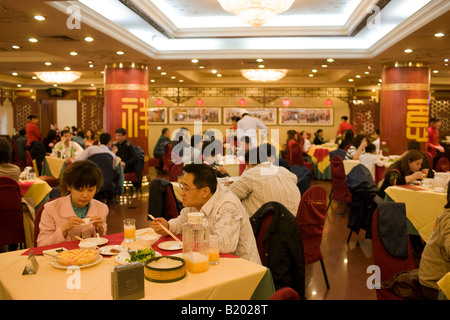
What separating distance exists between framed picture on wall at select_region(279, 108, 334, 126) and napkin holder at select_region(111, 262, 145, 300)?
1349 cm

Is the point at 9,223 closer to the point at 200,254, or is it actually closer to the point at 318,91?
the point at 200,254

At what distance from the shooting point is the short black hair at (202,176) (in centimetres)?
237

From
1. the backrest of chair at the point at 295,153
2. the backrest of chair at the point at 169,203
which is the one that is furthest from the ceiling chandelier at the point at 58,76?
the backrest of chair at the point at 169,203

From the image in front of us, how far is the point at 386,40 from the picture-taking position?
709 cm

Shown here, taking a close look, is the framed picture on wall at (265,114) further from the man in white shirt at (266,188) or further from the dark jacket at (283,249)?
the dark jacket at (283,249)

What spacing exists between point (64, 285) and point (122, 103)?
7.64 metres

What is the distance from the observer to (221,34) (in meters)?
7.79

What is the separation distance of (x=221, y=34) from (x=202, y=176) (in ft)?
19.5

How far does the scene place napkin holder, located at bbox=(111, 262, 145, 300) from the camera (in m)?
1.57

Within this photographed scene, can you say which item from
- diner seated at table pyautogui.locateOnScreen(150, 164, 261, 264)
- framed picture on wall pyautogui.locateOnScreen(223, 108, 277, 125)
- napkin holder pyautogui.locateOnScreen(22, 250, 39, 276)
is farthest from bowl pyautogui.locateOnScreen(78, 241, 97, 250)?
framed picture on wall pyautogui.locateOnScreen(223, 108, 277, 125)

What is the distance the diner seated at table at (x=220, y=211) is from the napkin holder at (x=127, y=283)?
0.61 metres

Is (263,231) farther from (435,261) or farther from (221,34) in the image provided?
(221,34)

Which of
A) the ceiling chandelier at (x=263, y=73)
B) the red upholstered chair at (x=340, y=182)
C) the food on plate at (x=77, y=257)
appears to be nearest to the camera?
the food on plate at (x=77, y=257)
